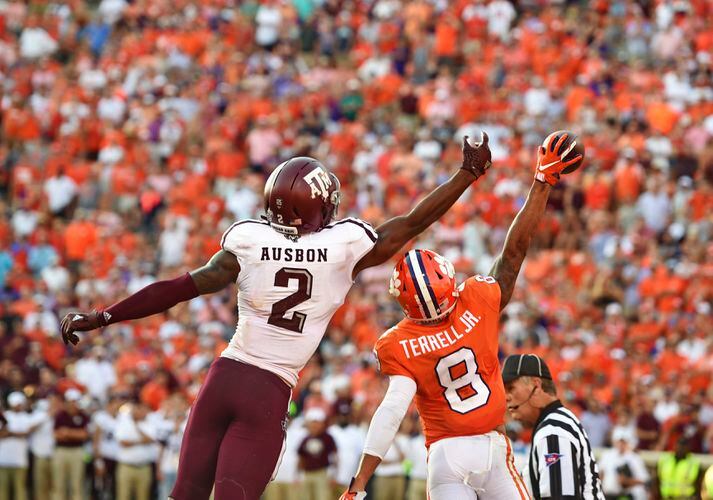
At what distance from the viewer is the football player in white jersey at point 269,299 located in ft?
19.8

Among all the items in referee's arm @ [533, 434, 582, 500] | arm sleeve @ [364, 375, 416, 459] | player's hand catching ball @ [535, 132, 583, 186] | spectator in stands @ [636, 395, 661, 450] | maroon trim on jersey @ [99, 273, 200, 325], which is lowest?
referee's arm @ [533, 434, 582, 500]

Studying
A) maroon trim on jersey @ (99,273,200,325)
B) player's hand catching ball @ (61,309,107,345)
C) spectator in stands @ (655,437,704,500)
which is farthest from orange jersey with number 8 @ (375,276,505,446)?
spectator in stands @ (655,437,704,500)

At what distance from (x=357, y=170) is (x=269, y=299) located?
12.3 m

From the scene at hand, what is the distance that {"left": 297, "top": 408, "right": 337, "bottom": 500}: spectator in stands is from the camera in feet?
46.4

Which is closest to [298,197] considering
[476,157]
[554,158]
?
[476,157]

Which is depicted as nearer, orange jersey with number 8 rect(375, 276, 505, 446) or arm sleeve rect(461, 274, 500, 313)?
orange jersey with number 8 rect(375, 276, 505, 446)


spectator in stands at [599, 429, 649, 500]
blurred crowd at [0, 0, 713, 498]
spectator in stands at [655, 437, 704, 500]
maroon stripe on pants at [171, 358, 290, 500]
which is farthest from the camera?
blurred crowd at [0, 0, 713, 498]

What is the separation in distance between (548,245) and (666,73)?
330 cm

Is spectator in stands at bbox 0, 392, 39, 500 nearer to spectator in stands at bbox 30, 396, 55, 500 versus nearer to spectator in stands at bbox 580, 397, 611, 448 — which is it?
spectator in stands at bbox 30, 396, 55, 500

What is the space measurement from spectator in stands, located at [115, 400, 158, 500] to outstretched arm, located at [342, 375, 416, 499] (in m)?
9.02

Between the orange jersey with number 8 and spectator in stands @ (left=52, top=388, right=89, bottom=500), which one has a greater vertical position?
spectator in stands @ (left=52, top=388, right=89, bottom=500)

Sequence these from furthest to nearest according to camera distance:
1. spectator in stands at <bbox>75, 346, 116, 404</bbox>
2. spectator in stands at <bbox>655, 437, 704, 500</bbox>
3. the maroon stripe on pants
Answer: spectator in stands at <bbox>75, 346, 116, 404</bbox>
spectator in stands at <bbox>655, 437, 704, 500</bbox>
the maroon stripe on pants

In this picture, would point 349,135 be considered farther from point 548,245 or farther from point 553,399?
point 553,399

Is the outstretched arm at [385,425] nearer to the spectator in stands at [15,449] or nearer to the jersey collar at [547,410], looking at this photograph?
the jersey collar at [547,410]
